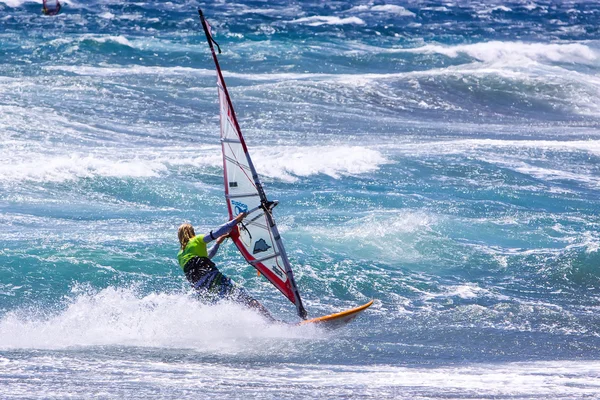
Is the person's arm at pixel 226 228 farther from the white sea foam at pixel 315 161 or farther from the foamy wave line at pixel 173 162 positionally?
the white sea foam at pixel 315 161

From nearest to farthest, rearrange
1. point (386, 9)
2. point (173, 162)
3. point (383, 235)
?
point (383, 235), point (173, 162), point (386, 9)

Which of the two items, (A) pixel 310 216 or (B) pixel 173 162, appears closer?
(A) pixel 310 216

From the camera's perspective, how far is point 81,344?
325 inches

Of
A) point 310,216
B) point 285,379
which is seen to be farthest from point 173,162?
point 285,379

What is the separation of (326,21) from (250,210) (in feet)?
95.8

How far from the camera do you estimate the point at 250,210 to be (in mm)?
8516

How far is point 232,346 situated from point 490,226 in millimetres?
5921

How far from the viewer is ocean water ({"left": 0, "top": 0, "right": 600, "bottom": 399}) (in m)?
7.78

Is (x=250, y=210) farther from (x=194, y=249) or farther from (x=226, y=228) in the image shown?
(x=194, y=249)

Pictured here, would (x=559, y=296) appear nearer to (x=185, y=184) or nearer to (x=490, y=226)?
(x=490, y=226)

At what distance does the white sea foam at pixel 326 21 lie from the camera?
119 feet

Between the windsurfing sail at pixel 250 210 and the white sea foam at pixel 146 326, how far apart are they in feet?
1.53

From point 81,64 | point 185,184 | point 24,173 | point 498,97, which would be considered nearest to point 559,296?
point 185,184

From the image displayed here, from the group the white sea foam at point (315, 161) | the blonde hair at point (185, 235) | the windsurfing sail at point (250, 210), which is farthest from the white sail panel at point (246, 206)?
the white sea foam at point (315, 161)
